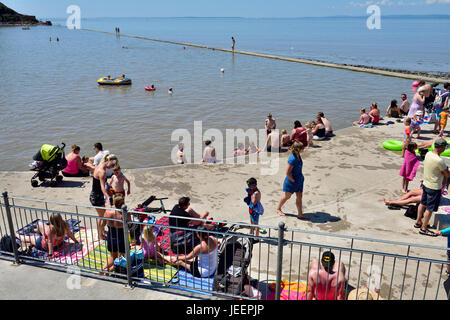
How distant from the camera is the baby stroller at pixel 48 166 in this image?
34.0ft

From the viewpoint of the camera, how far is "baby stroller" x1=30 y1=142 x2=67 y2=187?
1035 centimetres

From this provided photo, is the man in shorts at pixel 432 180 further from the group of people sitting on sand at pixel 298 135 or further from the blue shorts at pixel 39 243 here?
the blue shorts at pixel 39 243

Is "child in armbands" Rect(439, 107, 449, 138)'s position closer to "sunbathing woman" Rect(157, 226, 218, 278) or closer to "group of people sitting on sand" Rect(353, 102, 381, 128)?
"group of people sitting on sand" Rect(353, 102, 381, 128)

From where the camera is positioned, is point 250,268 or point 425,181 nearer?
point 250,268

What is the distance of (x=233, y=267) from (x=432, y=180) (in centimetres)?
448

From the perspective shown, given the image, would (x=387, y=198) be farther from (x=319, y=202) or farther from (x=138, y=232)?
(x=138, y=232)

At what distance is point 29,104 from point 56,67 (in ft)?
65.7

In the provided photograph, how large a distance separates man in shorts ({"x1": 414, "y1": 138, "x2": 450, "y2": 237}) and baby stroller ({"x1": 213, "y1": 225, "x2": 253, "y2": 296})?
12.9 feet

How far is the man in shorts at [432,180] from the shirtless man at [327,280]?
10.9ft

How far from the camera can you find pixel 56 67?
137 ft

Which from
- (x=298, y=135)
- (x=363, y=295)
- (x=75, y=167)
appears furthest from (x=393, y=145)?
(x=75, y=167)

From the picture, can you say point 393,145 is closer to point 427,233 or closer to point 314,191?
point 314,191

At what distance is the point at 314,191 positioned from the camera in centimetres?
996

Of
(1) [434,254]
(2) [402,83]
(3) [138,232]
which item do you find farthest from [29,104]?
(2) [402,83]
